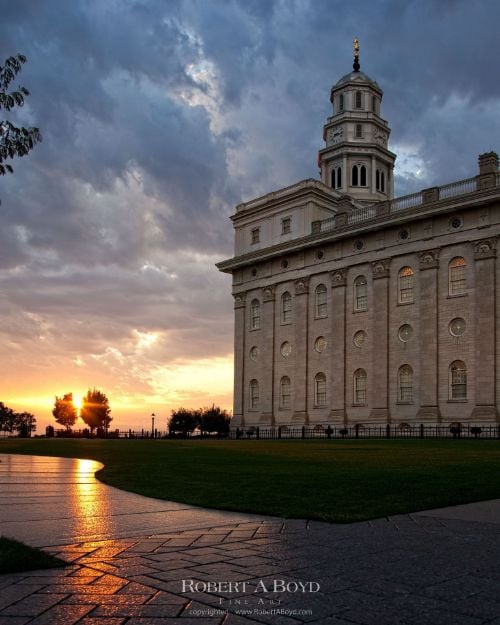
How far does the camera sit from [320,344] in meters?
62.1

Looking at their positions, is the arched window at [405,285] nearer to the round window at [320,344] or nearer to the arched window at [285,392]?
the round window at [320,344]

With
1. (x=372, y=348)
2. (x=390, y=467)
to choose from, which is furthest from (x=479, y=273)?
(x=390, y=467)

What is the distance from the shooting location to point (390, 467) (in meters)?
16.2

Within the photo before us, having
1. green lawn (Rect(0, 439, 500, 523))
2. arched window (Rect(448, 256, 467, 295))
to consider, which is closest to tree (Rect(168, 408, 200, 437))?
arched window (Rect(448, 256, 467, 295))

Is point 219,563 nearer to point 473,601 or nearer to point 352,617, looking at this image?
point 352,617

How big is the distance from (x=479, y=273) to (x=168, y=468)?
Answer: 39.4 m

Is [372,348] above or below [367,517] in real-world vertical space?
above

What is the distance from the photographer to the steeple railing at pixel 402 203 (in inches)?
2068

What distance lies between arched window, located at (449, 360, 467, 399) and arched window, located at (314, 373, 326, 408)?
12.9 metres

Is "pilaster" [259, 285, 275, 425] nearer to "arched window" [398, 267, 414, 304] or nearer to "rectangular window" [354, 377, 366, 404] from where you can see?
"rectangular window" [354, 377, 366, 404]

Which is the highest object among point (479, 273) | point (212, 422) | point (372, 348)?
Answer: point (479, 273)

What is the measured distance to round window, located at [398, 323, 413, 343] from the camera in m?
54.6

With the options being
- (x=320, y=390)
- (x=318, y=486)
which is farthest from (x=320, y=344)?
(x=318, y=486)

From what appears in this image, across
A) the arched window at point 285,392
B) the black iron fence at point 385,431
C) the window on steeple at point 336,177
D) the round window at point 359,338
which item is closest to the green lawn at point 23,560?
the black iron fence at point 385,431
